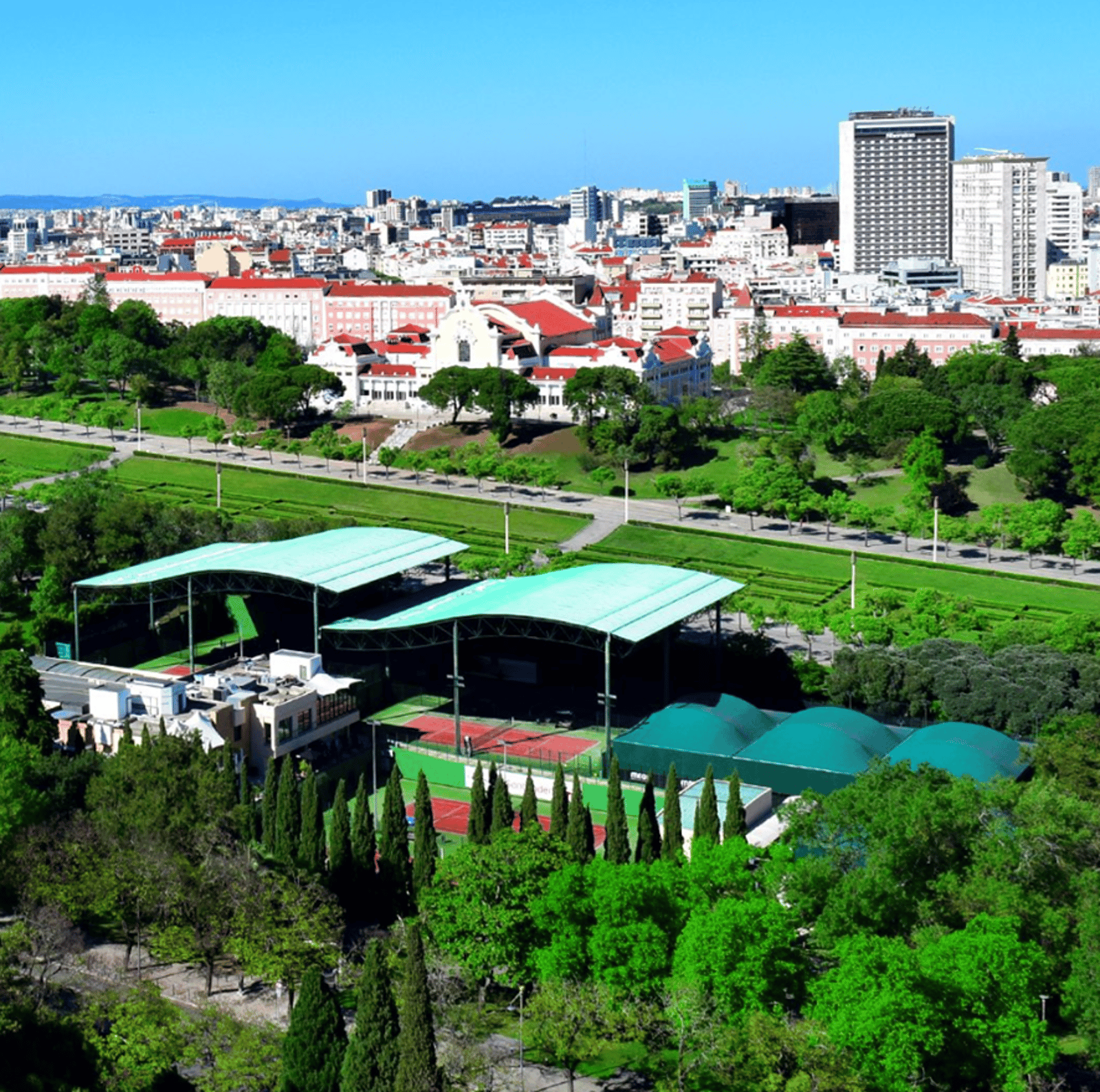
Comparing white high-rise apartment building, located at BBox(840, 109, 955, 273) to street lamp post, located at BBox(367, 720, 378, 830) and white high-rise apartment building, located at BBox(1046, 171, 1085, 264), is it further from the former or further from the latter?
street lamp post, located at BBox(367, 720, 378, 830)

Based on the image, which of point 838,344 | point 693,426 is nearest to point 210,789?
point 693,426

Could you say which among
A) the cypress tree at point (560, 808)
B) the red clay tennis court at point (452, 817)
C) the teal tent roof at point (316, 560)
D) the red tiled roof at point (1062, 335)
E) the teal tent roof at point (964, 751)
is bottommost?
the red clay tennis court at point (452, 817)

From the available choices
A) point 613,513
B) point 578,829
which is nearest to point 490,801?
point 578,829

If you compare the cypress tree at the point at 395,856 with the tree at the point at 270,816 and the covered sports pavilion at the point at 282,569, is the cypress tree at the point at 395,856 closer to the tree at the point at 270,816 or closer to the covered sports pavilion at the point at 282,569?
the tree at the point at 270,816

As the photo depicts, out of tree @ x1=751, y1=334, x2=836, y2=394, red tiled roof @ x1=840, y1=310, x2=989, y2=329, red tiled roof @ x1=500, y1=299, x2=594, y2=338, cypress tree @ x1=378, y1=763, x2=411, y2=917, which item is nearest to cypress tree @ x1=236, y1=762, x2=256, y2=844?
cypress tree @ x1=378, y1=763, x2=411, y2=917

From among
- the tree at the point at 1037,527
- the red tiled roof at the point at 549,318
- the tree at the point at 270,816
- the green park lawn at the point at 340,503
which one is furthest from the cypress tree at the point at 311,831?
the red tiled roof at the point at 549,318

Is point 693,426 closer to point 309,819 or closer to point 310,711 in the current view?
point 310,711

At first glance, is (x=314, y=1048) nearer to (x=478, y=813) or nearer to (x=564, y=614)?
(x=478, y=813)
